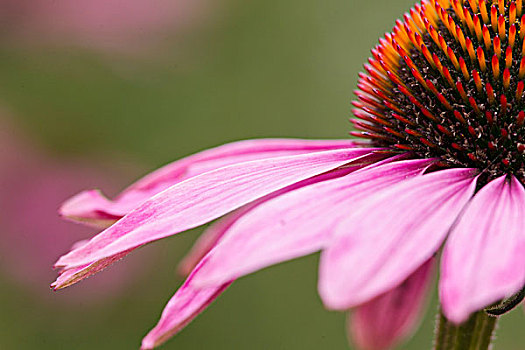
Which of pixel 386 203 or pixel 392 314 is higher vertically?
pixel 386 203

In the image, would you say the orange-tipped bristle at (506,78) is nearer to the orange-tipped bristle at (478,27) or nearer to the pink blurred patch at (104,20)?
the orange-tipped bristle at (478,27)

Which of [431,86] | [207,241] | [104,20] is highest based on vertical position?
[104,20]

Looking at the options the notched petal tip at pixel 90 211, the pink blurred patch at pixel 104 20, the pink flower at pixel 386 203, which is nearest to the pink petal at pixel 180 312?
the pink flower at pixel 386 203

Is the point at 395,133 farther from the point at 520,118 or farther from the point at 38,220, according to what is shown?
the point at 38,220

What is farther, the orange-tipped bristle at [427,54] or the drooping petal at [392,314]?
the drooping petal at [392,314]

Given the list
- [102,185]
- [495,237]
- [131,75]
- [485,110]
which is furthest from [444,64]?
[131,75]

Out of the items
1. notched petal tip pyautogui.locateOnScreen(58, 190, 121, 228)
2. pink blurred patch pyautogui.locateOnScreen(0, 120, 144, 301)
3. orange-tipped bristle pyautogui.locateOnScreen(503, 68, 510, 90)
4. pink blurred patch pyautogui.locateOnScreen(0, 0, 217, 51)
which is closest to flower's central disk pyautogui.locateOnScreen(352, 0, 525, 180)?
orange-tipped bristle pyautogui.locateOnScreen(503, 68, 510, 90)

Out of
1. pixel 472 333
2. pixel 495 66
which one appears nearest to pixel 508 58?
pixel 495 66
